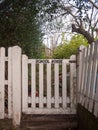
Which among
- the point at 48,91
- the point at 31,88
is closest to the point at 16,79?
the point at 31,88

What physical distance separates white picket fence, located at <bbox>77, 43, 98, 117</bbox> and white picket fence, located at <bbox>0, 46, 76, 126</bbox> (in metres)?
0.58

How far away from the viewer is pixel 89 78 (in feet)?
22.9

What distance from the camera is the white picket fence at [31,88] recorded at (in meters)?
8.58

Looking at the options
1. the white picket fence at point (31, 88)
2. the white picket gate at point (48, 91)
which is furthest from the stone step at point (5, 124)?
the white picket gate at point (48, 91)

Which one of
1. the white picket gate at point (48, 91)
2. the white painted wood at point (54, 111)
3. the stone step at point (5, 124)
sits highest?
the white picket gate at point (48, 91)

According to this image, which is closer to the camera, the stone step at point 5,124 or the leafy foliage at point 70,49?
the stone step at point 5,124

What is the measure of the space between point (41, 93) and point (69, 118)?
89cm

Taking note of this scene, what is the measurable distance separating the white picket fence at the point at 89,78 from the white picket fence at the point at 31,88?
58 cm

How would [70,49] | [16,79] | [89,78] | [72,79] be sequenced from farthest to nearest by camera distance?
[70,49] → [72,79] → [16,79] → [89,78]

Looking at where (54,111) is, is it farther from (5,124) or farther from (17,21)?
(17,21)

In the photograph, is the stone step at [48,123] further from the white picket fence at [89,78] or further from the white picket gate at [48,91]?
the white picket fence at [89,78]

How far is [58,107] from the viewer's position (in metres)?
8.83

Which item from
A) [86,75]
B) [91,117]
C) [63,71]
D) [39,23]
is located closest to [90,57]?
[86,75]

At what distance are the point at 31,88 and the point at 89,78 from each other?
2188mm
